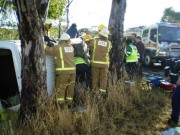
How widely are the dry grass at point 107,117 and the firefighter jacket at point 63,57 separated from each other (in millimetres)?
609

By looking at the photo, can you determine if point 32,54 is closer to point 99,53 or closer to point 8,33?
point 99,53

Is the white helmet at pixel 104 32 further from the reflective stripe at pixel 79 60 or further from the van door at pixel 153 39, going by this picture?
the van door at pixel 153 39

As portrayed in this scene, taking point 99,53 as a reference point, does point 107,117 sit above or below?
below

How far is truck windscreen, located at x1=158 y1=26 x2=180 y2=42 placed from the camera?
14391 mm

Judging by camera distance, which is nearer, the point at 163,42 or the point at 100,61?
the point at 100,61

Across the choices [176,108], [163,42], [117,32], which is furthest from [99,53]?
[163,42]

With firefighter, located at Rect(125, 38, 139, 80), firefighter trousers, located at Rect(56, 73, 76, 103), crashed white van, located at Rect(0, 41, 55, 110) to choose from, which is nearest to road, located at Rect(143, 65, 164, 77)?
firefighter, located at Rect(125, 38, 139, 80)

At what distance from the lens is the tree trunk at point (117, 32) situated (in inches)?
292

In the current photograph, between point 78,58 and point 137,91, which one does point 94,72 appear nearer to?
point 78,58

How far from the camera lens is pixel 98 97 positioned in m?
5.07

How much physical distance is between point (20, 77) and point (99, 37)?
225cm

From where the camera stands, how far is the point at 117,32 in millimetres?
7473

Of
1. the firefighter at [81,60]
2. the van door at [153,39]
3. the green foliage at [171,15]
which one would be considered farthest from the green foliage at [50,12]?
the green foliage at [171,15]

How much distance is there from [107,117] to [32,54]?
1.70m
